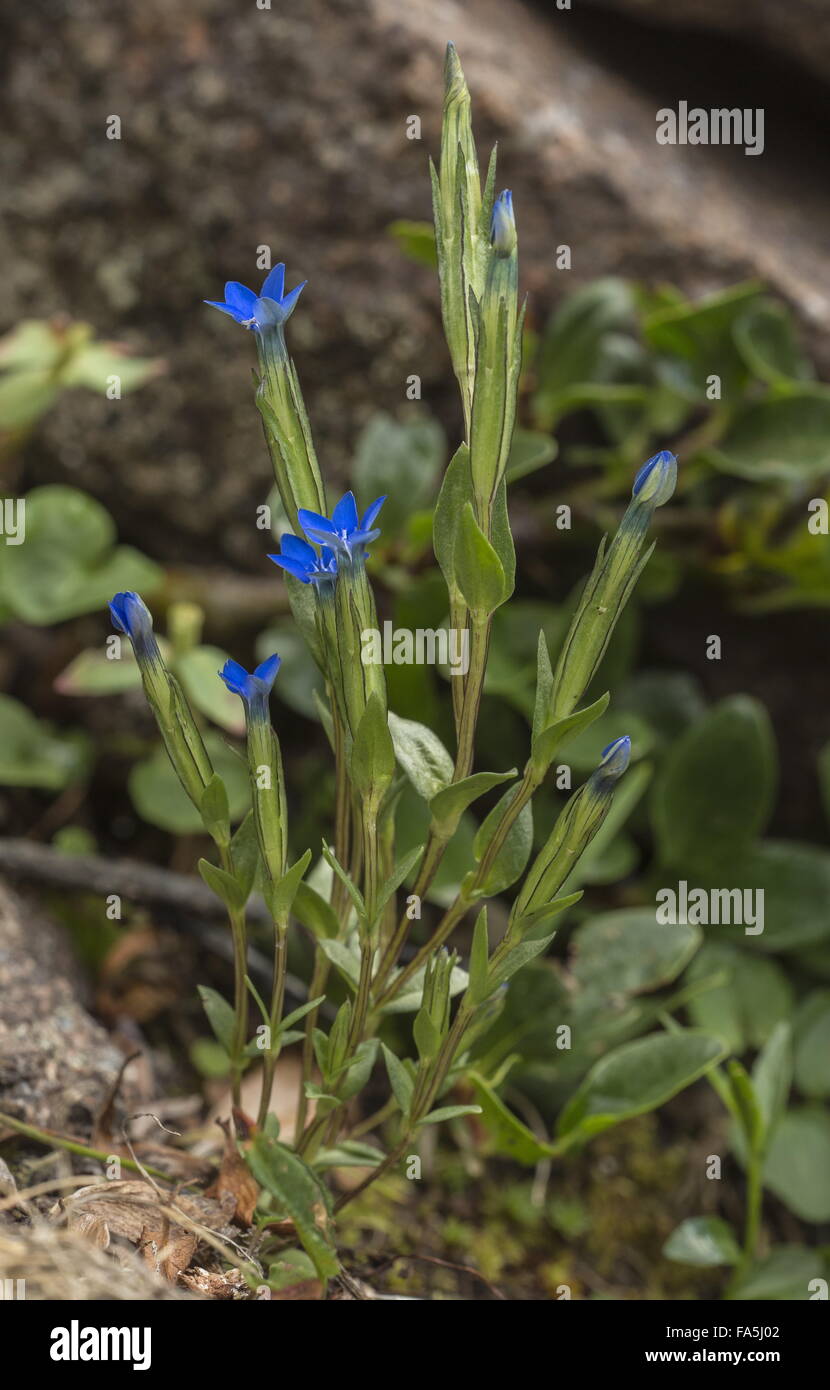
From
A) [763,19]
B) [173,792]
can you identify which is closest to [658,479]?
[173,792]

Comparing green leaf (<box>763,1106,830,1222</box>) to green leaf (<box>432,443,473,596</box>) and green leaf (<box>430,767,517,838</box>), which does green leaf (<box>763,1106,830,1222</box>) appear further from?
green leaf (<box>432,443,473,596</box>)

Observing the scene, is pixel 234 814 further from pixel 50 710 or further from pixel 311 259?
pixel 311 259

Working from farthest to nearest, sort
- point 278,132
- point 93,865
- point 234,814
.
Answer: point 278,132
point 234,814
point 93,865

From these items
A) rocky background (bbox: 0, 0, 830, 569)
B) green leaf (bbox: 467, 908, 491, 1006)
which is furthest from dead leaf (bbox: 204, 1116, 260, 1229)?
rocky background (bbox: 0, 0, 830, 569)

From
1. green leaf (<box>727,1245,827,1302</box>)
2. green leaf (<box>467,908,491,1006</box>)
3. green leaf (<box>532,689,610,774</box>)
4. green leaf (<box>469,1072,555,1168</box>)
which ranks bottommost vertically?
green leaf (<box>727,1245,827,1302</box>)
